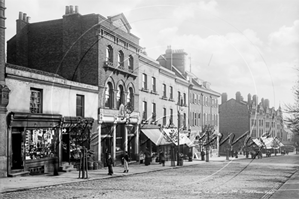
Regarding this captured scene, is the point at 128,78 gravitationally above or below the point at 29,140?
above

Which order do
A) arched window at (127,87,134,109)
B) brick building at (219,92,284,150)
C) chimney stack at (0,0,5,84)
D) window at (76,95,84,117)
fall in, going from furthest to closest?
arched window at (127,87,134,109) < window at (76,95,84,117) < chimney stack at (0,0,5,84) < brick building at (219,92,284,150)

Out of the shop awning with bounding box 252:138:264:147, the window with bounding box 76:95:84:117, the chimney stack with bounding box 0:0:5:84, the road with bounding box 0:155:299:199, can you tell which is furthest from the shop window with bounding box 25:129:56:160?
the shop awning with bounding box 252:138:264:147

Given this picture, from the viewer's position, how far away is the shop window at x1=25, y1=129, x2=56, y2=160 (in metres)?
22.1

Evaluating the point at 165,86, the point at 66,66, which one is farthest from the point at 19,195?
the point at 66,66

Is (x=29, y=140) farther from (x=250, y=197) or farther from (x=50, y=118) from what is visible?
(x=250, y=197)

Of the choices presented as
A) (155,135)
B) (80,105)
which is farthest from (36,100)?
(155,135)

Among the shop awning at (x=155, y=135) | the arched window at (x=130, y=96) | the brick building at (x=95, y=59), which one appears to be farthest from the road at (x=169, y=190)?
the arched window at (x=130, y=96)

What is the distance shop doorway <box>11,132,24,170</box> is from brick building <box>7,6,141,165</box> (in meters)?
5.81

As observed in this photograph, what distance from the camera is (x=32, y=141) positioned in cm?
2239

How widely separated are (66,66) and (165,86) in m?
13.8

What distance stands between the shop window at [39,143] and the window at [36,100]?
4.33ft

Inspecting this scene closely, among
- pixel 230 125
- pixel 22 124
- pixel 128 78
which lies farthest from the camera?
pixel 128 78

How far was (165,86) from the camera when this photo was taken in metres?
14.5

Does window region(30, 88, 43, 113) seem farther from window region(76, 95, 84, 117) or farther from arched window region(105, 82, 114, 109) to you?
arched window region(105, 82, 114, 109)
